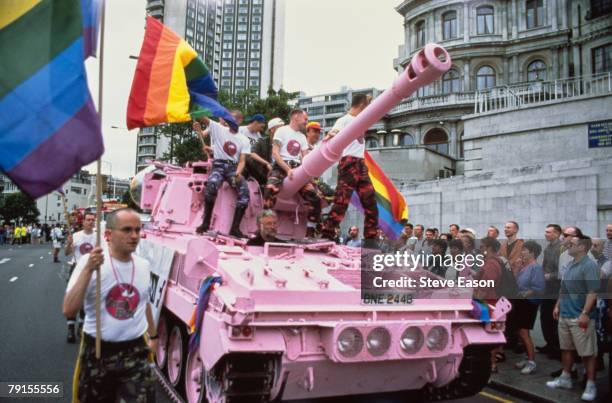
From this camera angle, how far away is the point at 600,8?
1271 inches

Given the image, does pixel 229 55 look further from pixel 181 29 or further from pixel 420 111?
pixel 420 111

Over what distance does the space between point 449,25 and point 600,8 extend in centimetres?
1003

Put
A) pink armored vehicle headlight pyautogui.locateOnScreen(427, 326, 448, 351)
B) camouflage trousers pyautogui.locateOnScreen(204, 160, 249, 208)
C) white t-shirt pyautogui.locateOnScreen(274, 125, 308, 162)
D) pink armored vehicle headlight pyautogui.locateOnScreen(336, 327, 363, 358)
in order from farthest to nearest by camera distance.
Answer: white t-shirt pyautogui.locateOnScreen(274, 125, 308, 162), camouflage trousers pyautogui.locateOnScreen(204, 160, 249, 208), pink armored vehicle headlight pyautogui.locateOnScreen(427, 326, 448, 351), pink armored vehicle headlight pyautogui.locateOnScreen(336, 327, 363, 358)

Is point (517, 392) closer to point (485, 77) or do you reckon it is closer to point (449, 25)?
point (485, 77)

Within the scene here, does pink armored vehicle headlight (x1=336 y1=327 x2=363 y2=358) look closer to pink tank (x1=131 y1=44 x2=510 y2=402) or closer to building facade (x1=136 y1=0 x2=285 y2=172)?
pink tank (x1=131 y1=44 x2=510 y2=402)

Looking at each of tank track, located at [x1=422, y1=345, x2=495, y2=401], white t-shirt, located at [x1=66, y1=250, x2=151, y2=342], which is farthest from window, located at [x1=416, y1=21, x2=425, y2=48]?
white t-shirt, located at [x1=66, y1=250, x2=151, y2=342]

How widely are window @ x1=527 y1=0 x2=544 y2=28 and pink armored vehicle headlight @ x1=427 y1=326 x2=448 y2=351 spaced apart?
124 ft

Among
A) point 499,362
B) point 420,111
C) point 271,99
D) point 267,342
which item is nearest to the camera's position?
point 267,342

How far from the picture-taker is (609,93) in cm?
1798

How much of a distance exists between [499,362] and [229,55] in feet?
383

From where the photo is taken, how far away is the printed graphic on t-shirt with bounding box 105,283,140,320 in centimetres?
352

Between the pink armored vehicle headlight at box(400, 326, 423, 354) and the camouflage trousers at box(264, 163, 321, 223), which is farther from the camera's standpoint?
the camouflage trousers at box(264, 163, 321, 223)

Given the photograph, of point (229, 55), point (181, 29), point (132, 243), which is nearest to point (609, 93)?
point (132, 243)

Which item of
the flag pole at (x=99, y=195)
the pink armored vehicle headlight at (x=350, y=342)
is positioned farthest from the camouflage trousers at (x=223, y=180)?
the flag pole at (x=99, y=195)
